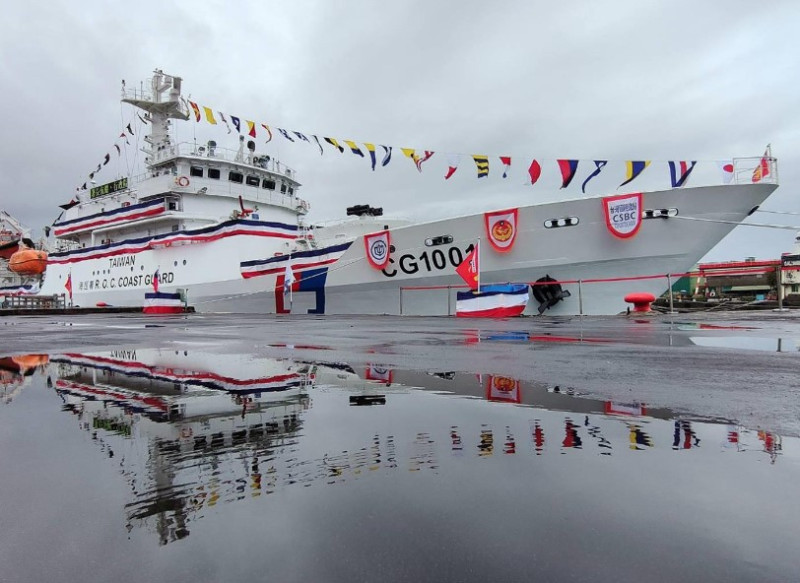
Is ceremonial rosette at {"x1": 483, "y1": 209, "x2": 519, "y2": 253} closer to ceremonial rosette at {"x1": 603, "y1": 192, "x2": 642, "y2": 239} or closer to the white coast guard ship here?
the white coast guard ship

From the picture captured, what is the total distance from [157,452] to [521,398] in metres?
2.01


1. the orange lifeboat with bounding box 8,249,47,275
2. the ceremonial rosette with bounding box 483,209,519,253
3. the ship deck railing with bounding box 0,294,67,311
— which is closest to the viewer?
the ceremonial rosette with bounding box 483,209,519,253

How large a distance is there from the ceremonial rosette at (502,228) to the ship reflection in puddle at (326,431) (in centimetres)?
1152

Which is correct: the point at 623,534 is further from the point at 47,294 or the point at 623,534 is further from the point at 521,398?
the point at 47,294

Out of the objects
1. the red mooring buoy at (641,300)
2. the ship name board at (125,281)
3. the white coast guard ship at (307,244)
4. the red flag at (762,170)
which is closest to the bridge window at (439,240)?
the white coast guard ship at (307,244)

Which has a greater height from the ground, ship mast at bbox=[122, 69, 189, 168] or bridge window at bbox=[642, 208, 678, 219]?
ship mast at bbox=[122, 69, 189, 168]

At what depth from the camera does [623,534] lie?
126 cm

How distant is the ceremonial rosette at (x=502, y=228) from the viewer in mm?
14555

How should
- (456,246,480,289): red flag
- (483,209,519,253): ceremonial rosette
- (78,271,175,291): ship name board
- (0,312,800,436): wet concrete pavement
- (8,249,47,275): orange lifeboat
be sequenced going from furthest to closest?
(8,249,47,275): orange lifeboat
(78,271,175,291): ship name board
(483,209,519,253): ceremonial rosette
(456,246,480,289): red flag
(0,312,800,436): wet concrete pavement

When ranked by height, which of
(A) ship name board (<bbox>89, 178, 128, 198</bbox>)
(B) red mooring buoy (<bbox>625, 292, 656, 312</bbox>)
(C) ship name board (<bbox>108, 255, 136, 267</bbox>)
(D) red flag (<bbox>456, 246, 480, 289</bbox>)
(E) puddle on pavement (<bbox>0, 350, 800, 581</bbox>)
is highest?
(A) ship name board (<bbox>89, 178, 128, 198</bbox>)

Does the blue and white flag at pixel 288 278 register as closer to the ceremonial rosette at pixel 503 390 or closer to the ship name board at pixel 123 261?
the ship name board at pixel 123 261

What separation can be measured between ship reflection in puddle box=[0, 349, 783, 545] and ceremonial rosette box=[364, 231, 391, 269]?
12684mm

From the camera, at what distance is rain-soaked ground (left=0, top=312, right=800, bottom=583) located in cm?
117

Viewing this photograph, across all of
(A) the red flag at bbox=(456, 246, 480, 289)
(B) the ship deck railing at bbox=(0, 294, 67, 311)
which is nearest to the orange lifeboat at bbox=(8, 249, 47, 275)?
(B) the ship deck railing at bbox=(0, 294, 67, 311)
